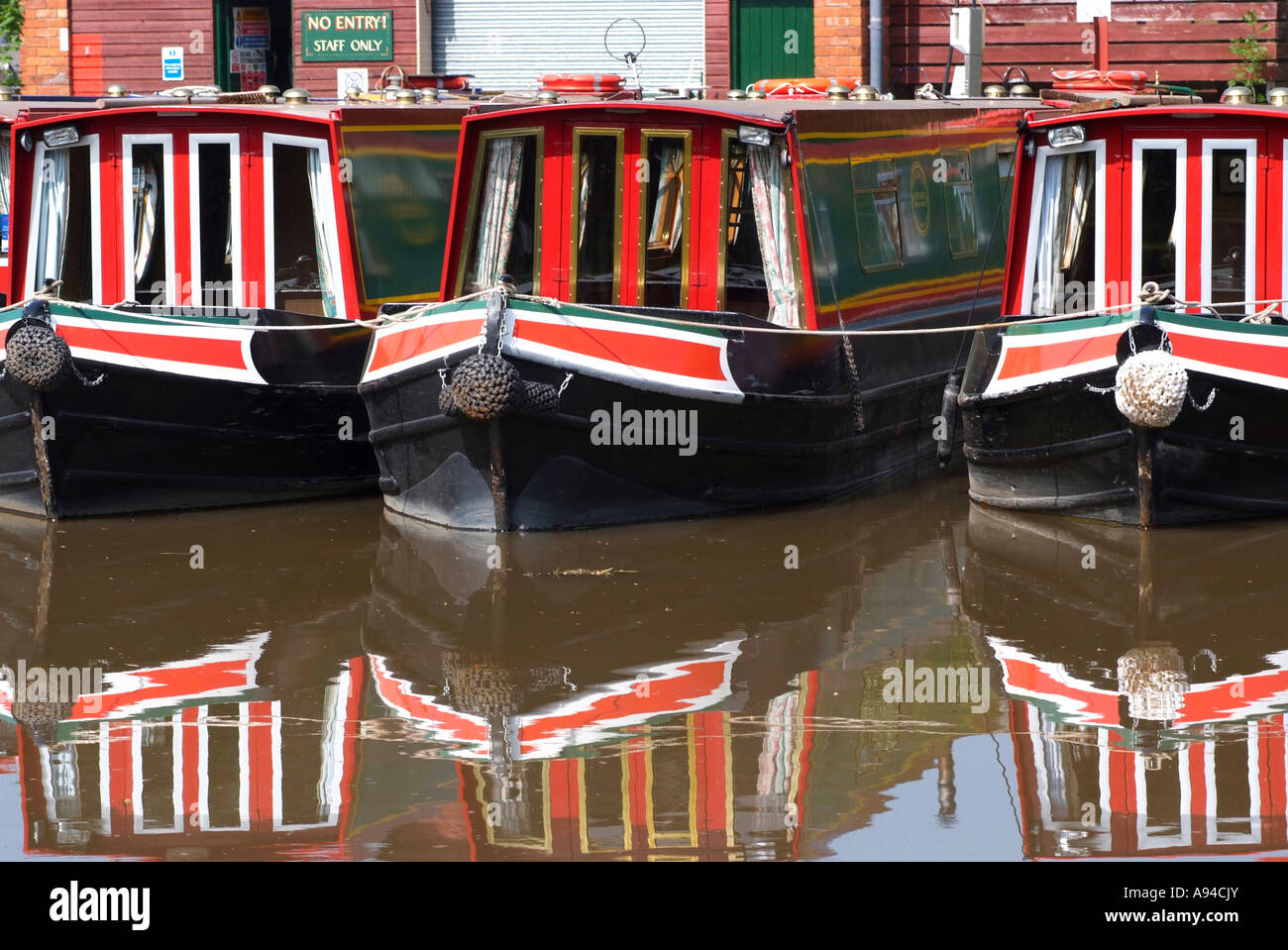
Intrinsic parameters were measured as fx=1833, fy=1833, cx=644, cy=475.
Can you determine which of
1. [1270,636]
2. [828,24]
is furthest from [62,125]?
[828,24]

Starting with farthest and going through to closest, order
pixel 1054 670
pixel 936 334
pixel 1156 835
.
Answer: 1. pixel 936 334
2. pixel 1054 670
3. pixel 1156 835

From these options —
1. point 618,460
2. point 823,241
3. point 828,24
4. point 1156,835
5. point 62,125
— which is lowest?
point 1156,835

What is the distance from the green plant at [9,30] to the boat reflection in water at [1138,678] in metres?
11.4

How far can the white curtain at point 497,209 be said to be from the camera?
9.42 m

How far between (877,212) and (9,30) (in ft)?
33.1

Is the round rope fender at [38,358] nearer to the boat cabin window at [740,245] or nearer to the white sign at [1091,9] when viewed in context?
the boat cabin window at [740,245]

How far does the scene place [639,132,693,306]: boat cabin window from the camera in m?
9.20

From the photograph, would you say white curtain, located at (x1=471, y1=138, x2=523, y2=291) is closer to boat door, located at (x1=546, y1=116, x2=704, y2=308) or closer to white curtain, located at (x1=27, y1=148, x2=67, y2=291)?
boat door, located at (x1=546, y1=116, x2=704, y2=308)

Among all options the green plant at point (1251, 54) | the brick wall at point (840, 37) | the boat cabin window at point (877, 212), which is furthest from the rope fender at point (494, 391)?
the green plant at point (1251, 54)

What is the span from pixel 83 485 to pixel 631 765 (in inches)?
178

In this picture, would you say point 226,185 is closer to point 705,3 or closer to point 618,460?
point 618,460

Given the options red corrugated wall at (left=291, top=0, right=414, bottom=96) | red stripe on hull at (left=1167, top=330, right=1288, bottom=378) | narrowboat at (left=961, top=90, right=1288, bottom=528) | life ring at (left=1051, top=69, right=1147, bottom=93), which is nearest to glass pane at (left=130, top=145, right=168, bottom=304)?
narrowboat at (left=961, top=90, right=1288, bottom=528)

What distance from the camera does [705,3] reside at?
56.9 feet

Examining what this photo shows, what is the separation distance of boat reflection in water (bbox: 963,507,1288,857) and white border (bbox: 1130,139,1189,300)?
1.31 m
